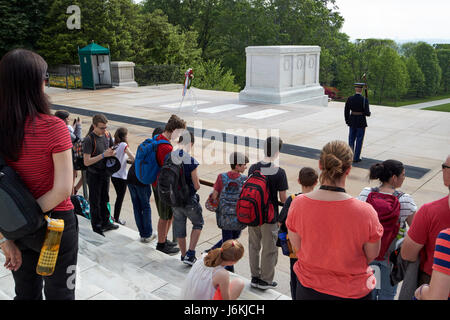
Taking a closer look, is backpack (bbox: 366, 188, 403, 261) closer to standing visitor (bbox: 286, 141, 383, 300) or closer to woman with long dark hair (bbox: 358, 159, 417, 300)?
woman with long dark hair (bbox: 358, 159, 417, 300)

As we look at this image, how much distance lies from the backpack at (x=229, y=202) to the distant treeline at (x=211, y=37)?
1147 inches

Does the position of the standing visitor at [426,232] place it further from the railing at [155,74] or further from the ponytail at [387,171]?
the railing at [155,74]

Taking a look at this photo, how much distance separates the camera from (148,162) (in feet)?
15.2

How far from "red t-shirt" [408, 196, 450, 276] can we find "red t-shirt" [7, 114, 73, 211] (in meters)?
2.09

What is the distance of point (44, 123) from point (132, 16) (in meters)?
34.5

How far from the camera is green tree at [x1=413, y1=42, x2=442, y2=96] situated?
79688mm

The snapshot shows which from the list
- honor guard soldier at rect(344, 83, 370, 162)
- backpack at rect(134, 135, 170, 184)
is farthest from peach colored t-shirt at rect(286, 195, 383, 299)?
honor guard soldier at rect(344, 83, 370, 162)

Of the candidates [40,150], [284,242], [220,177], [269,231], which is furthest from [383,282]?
[40,150]

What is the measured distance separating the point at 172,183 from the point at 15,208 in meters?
2.26

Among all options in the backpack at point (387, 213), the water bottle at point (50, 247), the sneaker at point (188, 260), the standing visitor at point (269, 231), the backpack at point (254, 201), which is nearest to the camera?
the water bottle at point (50, 247)

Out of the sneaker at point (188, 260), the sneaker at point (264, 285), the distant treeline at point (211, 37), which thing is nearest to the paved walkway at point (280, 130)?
the sneaker at point (264, 285)

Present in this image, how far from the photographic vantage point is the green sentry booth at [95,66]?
22.8m
